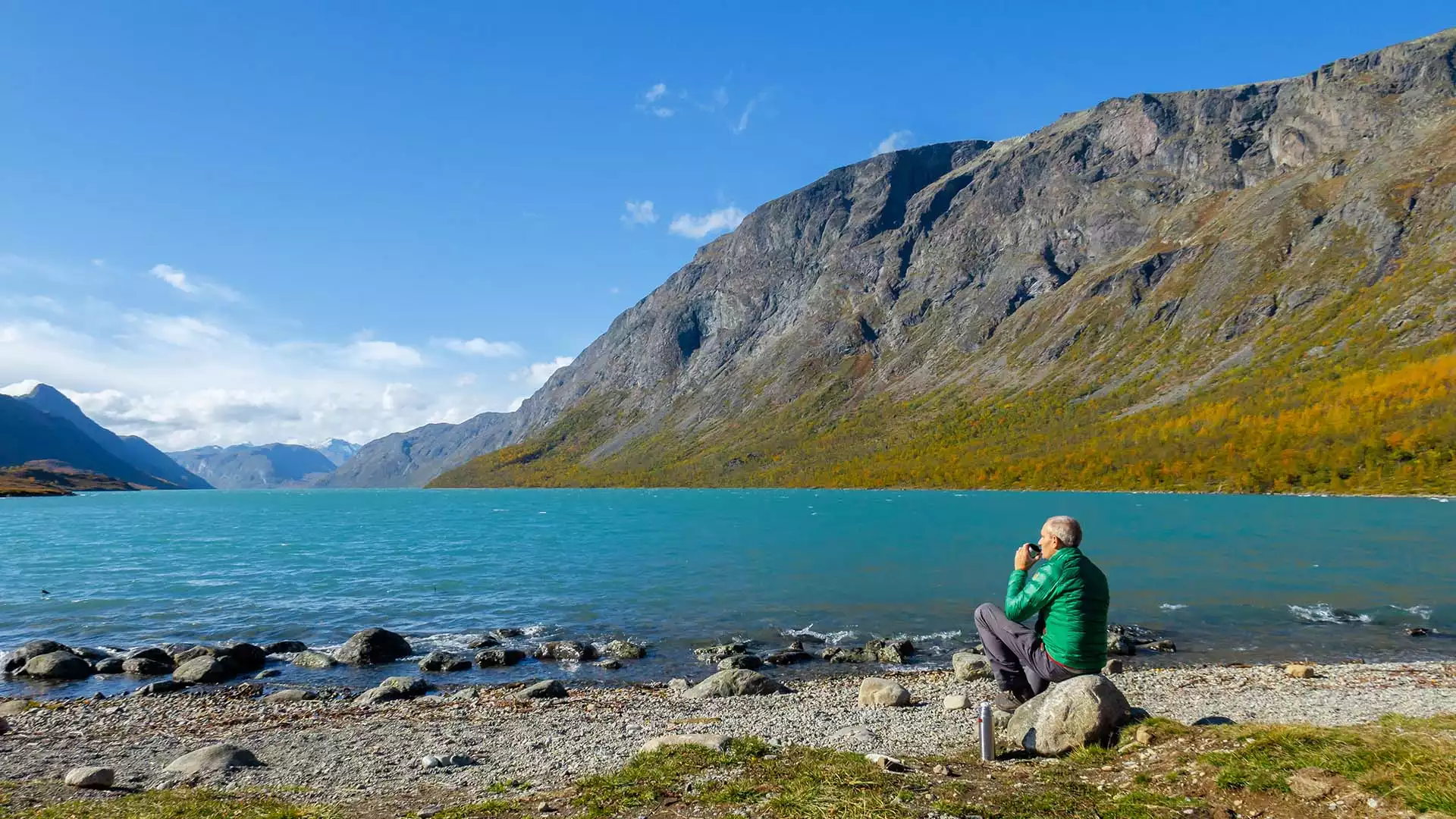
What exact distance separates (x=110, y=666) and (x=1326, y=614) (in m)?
54.3

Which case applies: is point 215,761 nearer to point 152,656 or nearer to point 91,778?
point 91,778

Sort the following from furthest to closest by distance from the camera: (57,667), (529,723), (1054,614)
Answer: (57,667) → (529,723) → (1054,614)

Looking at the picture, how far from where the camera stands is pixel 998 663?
44.3ft

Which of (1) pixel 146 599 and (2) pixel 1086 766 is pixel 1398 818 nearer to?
(2) pixel 1086 766

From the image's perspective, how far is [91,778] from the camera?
13.9 meters

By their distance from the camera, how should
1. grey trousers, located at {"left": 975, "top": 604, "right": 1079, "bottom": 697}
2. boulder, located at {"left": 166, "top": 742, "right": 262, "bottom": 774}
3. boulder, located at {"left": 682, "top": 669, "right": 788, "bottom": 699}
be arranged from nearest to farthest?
grey trousers, located at {"left": 975, "top": 604, "right": 1079, "bottom": 697}, boulder, located at {"left": 166, "top": 742, "right": 262, "bottom": 774}, boulder, located at {"left": 682, "top": 669, "right": 788, "bottom": 699}

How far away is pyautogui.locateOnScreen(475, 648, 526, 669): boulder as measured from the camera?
29.2 m

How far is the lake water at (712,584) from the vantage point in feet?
111

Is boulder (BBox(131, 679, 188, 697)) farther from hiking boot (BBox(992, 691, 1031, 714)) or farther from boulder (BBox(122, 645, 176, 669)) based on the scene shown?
hiking boot (BBox(992, 691, 1031, 714))

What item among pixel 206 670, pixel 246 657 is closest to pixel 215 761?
pixel 206 670

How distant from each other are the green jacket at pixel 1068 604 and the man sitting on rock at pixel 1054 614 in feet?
0.04

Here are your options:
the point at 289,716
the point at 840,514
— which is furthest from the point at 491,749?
the point at 840,514

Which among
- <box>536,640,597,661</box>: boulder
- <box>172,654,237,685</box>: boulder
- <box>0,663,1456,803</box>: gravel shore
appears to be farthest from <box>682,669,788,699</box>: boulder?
<box>172,654,237,685</box>: boulder

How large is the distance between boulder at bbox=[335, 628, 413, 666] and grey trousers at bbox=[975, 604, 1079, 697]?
25.2 metres
